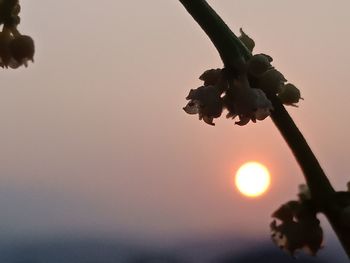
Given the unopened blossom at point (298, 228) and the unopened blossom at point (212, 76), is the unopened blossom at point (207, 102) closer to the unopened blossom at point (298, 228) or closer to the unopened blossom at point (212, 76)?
the unopened blossom at point (212, 76)

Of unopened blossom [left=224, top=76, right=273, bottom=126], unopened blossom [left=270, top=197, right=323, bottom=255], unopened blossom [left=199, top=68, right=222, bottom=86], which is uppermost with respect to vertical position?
unopened blossom [left=199, top=68, right=222, bottom=86]

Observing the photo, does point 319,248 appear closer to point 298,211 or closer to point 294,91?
point 298,211

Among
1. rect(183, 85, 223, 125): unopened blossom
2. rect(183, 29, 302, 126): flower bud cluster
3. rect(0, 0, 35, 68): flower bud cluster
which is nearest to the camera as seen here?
rect(183, 29, 302, 126): flower bud cluster

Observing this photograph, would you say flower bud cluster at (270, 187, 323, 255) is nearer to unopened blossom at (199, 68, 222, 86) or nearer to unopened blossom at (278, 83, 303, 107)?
unopened blossom at (278, 83, 303, 107)

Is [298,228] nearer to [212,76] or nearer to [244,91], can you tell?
[244,91]

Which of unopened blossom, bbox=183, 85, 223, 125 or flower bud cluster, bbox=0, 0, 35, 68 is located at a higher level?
flower bud cluster, bbox=0, 0, 35, 68

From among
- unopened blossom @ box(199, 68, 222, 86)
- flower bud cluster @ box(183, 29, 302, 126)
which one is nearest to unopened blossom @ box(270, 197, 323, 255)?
flower bud cluster @ box(183, 29, 302, 126)

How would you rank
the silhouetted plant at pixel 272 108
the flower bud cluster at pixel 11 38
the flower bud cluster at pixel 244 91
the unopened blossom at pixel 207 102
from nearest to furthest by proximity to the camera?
the silhouetted plant at pixel 272 108
the flower bud cluster at pixel 244 91
the unopened blossom at pixel 207 102
the flower bud cluster at pixel 11 38

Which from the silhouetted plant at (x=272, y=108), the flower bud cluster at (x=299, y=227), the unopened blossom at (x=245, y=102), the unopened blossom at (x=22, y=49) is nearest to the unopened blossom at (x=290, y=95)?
the silhouetted plant at (x=272, y=108)
